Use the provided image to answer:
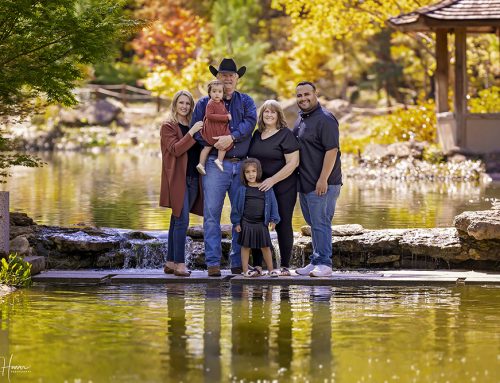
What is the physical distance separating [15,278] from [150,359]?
3551mm

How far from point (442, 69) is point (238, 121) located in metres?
17.0

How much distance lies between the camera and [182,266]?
11086mm

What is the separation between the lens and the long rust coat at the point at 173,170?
1101 cm

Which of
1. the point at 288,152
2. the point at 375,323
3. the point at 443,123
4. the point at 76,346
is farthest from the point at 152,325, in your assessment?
the point at 443,123

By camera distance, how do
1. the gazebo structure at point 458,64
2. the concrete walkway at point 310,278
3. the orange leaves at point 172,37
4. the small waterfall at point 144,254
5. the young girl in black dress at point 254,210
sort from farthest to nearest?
1. the orange leaves at point 172,37
2. the gazebo structure at point 458,64
3. the small waterfall at point 144,254
4. the young girl in black dress at point 254,210
5. the concrete walkway at point 310,278

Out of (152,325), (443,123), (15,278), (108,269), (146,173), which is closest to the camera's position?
(152,325)

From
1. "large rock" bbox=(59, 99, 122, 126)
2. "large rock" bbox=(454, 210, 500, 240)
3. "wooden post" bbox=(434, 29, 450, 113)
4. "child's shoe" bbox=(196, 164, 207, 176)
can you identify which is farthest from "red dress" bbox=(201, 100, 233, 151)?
"large rock" bbox=(59, 99, 122, 126)

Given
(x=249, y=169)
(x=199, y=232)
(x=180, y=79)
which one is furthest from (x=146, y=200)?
(x=180, y=79)

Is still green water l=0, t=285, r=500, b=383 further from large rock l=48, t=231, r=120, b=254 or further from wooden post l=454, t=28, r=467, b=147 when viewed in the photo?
wooden post l=454, t=28, r=467, b=147

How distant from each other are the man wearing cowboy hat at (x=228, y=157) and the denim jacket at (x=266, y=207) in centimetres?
11

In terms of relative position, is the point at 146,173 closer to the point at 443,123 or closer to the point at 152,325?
the point at 443,123

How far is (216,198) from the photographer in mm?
10969

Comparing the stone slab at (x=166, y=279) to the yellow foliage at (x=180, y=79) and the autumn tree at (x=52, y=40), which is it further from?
the yellow foliage at (x=180, y=79)

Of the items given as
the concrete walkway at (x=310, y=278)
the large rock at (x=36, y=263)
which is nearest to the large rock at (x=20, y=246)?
the large rock at (x=36, y=263)
